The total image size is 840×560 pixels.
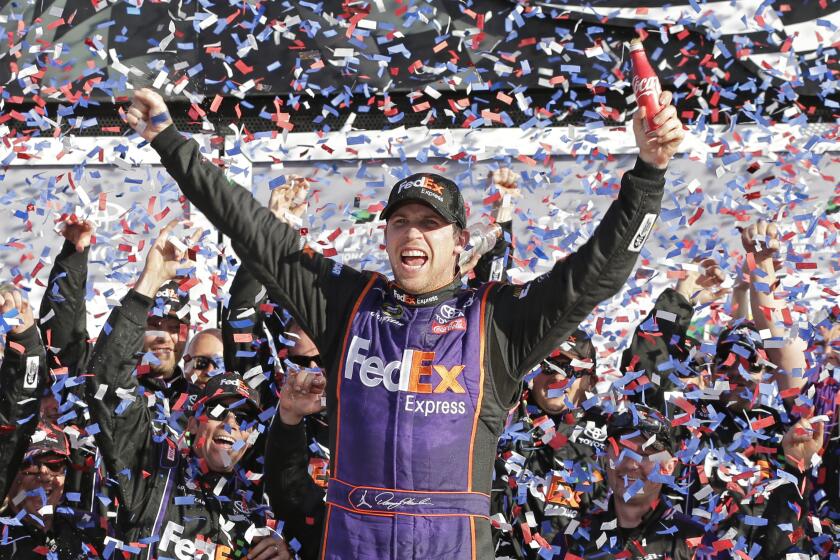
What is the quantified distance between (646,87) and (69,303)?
362cm

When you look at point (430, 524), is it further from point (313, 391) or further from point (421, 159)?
point (421, 159)

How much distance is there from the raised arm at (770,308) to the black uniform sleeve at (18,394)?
348cm

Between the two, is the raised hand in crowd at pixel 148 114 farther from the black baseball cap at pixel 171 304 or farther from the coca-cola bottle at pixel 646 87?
the black baseball cap at pixel 171 304

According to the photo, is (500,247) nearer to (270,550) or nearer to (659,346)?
(659,346)

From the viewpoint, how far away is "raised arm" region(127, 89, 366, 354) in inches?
136

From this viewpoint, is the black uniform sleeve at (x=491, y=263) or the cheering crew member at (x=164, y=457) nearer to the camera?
the cheering crew member at (x=164, y=457)

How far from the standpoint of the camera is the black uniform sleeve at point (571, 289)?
3.16 meters

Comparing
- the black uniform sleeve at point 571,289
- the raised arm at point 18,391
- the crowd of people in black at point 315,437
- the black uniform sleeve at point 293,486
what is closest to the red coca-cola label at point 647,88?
the black uniform sleeve at point 571,289

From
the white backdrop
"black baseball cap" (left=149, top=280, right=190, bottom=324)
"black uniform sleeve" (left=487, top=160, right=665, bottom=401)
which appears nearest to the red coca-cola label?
"black uniform sleeve" (left=487, top=160, right=665, bottom=401)

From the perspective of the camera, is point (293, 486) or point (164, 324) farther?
point (164, 324)

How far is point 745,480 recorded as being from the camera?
5.37 meters

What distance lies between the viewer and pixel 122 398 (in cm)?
471

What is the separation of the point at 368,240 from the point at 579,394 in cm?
231

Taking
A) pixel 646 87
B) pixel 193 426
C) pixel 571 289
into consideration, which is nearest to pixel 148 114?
pixel 571 289
